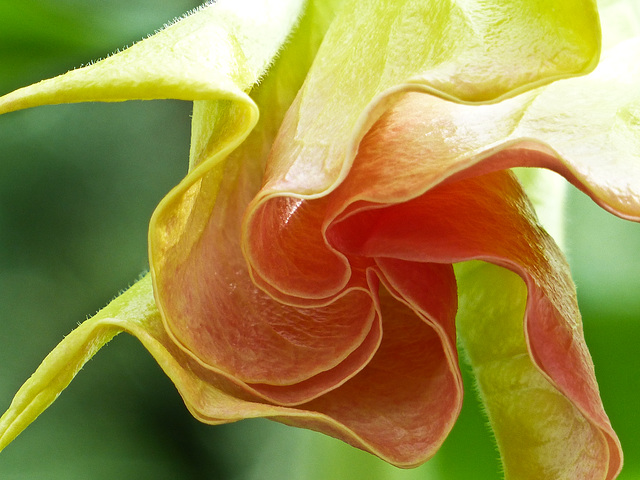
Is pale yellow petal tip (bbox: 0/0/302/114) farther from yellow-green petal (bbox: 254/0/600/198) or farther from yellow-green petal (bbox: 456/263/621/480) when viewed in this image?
yellow-green petal (bbox: 456/263/621/480)

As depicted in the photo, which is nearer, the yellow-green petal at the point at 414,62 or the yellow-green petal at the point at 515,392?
the yellow-green petal at the point at 414,62

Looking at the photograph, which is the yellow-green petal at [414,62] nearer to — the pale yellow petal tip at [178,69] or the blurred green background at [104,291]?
the pale yellow petal tip at [178,69]

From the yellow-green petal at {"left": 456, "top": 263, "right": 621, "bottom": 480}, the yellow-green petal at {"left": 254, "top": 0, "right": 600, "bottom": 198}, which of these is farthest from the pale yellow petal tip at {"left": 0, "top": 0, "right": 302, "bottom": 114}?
the yellow-green petal at {"left": 456, "top": 263, "right": 621, "bottom": 480}

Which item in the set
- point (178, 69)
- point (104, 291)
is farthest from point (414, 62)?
point (104, 291)

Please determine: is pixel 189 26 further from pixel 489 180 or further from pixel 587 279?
pixel 587 279

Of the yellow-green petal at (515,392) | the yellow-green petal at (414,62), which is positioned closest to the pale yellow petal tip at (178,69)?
the yellow-green petal at (414,62)

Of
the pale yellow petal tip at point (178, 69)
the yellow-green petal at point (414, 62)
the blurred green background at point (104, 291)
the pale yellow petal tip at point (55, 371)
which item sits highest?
the yellow-green petal at point (414, 62)

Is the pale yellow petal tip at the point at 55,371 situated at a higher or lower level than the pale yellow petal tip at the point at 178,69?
lower

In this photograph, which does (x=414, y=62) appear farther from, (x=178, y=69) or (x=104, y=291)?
(x=104, y=291)

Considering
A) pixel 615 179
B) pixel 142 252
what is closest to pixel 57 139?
pixel 142 252
